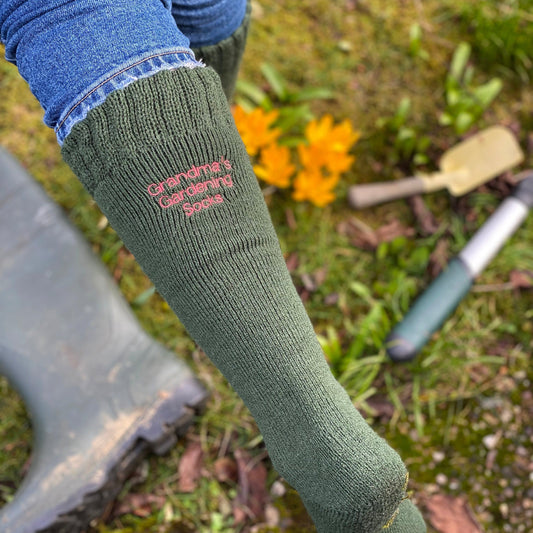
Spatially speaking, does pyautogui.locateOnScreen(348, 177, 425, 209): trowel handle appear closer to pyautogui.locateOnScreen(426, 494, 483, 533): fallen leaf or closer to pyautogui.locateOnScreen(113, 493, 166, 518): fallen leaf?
pyautogui.locateOnScreen(426, 494, 483, 533): fallen leaf

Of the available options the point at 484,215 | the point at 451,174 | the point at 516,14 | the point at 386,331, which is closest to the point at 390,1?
the point at 516,14

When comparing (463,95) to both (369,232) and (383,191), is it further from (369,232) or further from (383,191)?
(369,232)

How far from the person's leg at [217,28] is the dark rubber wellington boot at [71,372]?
76cm

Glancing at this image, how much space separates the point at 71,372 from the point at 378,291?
97 cm

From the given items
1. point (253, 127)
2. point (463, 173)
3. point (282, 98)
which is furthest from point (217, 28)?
point (463, 173)

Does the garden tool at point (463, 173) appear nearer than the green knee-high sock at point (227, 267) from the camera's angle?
No

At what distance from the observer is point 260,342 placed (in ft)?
2.35

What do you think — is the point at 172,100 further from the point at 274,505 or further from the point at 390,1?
the point at 390,1

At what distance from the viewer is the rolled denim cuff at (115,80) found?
0.68 metres

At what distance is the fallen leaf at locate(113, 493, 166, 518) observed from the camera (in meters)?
1.46

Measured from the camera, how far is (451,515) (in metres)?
1.42

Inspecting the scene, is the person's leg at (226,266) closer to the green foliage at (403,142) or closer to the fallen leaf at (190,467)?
the fallen leaf at (190,467)

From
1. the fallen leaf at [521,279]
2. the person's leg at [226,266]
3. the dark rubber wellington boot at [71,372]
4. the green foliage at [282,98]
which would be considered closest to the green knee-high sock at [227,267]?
the person's leg at [226,266]

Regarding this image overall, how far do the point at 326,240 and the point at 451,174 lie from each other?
0.50m
